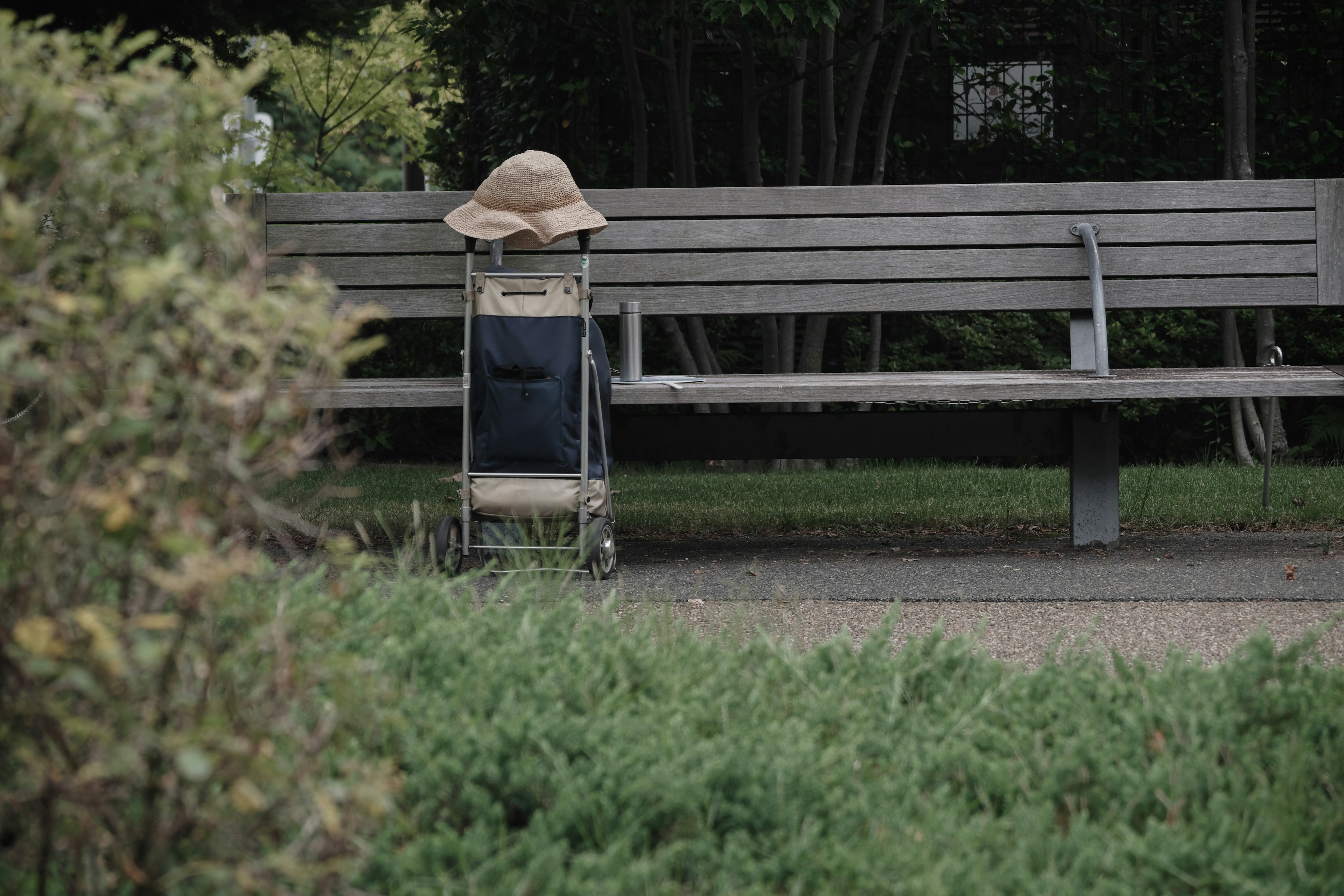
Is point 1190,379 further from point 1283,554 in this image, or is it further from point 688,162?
point 688,162

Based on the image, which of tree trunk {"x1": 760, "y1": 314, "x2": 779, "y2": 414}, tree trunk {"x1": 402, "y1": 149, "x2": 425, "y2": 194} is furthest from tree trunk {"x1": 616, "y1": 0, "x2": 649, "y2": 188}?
tree trunk {"x1": 402, "y1": 149, "x2": 425, "y2": 194}

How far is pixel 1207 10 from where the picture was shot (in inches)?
362

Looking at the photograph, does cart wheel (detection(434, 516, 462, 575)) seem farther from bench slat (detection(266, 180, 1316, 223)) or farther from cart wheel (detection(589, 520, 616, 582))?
bench slat (detection(266, 180, 1316, 223))

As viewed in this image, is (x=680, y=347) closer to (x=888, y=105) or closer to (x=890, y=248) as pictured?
(x=888, y=105)

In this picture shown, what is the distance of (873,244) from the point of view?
5.26 m

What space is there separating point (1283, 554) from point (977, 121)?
18.7ft

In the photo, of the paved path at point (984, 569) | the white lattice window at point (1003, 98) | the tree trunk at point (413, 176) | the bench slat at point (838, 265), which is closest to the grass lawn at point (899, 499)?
the paved path at point (984, 569)

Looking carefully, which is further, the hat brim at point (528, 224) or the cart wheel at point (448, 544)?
the hat brim at point (528, 224)

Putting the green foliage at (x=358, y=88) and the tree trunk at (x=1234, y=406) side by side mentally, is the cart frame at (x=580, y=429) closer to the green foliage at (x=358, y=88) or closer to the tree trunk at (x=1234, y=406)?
the tree trunk at (x=1234, y=406)

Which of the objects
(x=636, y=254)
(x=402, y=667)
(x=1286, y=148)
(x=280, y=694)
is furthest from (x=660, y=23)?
(x=280, y=694)

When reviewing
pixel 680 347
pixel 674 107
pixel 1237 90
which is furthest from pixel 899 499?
pixel 1237 90

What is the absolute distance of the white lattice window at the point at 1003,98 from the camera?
9.38 meters

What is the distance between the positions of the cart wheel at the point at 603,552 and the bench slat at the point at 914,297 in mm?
1277

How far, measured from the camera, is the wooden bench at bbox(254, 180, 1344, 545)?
17.0 ft
